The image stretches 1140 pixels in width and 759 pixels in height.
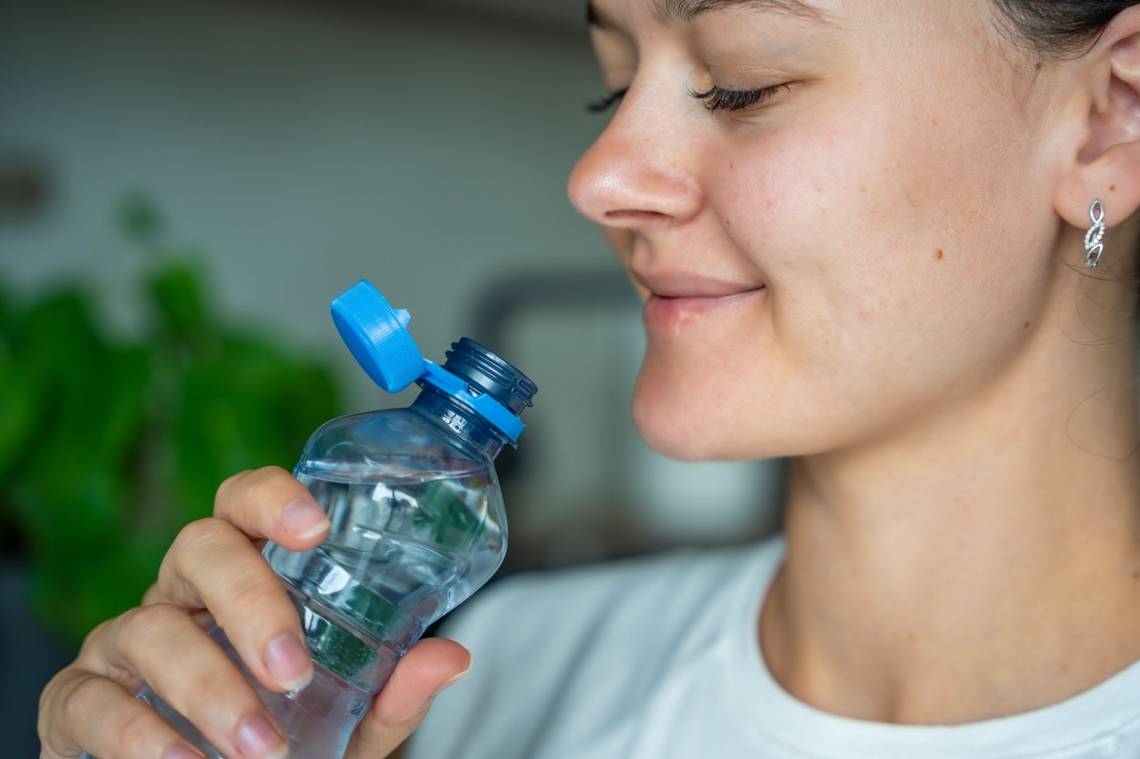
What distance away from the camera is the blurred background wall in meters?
3.23

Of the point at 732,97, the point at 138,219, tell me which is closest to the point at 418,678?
the point at 732,97

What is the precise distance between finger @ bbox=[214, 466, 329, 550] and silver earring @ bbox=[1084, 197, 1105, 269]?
1.94ft

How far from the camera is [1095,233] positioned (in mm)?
869

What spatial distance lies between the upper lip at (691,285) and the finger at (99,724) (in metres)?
0.48

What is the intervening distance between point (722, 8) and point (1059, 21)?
0.24 m

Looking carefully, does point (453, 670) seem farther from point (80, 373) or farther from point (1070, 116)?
point (80, 373)

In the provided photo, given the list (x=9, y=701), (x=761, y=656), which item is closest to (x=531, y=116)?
(x=9, y=701)

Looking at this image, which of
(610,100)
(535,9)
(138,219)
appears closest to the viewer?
(610,100)

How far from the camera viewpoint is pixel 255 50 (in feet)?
11.6

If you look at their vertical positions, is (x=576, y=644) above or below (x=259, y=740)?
below

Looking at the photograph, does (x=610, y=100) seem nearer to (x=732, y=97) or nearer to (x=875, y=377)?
(x=732, y=97)

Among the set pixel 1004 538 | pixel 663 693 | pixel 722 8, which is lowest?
pixel 663 693

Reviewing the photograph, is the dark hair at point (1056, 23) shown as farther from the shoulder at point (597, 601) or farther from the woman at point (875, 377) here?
the shoulder at point (597, 601)

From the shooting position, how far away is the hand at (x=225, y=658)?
2.33 feet
